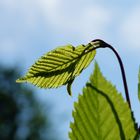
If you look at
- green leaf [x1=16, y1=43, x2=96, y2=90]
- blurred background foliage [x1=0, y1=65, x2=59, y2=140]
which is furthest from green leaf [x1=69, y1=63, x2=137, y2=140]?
blurred background foliage [x1=0, y1=65, x2=59, y2=140]

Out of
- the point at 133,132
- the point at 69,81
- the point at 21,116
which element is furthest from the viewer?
the point at 21,116

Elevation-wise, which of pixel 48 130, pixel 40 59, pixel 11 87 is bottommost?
pixel 48 130

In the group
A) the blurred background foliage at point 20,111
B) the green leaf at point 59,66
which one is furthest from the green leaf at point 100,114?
the blurred background foliage at point 20,111

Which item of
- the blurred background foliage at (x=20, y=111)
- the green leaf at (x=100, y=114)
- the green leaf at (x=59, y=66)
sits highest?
the green leaf at (x=59, y=66)

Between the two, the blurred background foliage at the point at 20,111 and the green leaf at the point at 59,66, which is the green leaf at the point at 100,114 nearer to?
the green leaf at the point at 59,66

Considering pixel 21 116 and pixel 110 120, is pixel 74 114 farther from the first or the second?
pixel 21 116

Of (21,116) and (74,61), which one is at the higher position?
(74,61)

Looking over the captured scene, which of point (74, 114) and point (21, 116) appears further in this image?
point (21, 116)

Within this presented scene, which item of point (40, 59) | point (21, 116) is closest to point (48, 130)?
point (21, 116)
